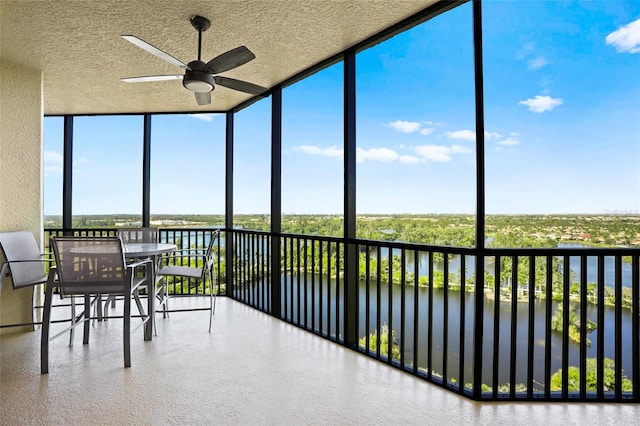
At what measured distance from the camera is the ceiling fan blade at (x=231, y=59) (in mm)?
2445

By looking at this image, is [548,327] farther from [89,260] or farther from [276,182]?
[89,260]

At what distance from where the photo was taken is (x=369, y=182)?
4.49 metres

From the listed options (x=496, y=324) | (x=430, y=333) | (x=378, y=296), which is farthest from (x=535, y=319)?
(x=378, y=296)

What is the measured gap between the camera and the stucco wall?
11.4ft

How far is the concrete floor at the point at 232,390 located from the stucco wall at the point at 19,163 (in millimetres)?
443

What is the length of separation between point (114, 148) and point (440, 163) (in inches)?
190

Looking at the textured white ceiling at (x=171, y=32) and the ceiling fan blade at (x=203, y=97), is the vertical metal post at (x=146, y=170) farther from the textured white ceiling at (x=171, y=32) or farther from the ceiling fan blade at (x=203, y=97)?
the ceiling fan blade at (x=203, y=97)

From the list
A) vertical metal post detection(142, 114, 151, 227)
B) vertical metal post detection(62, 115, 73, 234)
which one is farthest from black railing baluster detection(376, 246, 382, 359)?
vertical metal post detection(62, 115, 73, 234)

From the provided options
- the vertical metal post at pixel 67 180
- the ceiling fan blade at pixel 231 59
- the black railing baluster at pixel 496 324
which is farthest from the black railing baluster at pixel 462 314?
the vertical metal post at pixel 67 180

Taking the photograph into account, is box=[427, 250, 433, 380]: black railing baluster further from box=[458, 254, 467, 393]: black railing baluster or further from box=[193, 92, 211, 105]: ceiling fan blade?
box=[193, 92, 211, 105]: ceiling fan blade

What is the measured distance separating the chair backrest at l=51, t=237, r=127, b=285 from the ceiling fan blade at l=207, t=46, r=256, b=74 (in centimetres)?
146

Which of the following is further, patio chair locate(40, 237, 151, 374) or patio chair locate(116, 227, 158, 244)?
patio chair locate(116, 227, 158, 244)

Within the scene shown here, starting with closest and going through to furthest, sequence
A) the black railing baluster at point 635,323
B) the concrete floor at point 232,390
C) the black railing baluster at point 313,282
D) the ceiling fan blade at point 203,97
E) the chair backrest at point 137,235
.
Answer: the concrete floor at point 232,390 → the black railing baluster at point 635,323 → the ceiling fan blade at point 203,97 → the black railing baluster at point 313,282 → the chair backrest at point 137,235

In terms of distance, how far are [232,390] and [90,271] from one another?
4.61ft
